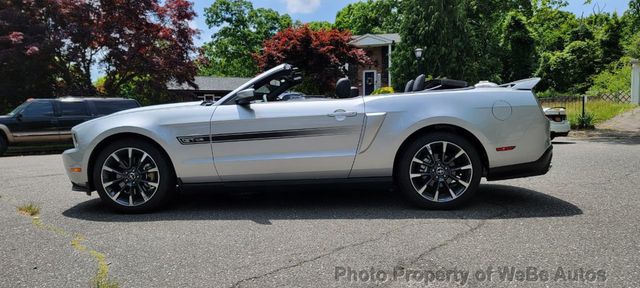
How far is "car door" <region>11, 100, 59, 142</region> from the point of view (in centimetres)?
1294

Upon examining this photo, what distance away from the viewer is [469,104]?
434 centimetres

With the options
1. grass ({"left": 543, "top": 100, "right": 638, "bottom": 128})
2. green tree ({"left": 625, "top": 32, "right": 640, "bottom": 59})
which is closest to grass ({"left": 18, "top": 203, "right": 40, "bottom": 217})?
grass ({"left": 543, "top": 100, "right": 638, "bottom": 128})

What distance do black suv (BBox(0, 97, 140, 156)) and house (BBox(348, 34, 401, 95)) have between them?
69.4 ft

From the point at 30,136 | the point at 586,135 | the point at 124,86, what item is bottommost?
the point at 586,135

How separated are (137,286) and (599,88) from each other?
30.5 meters

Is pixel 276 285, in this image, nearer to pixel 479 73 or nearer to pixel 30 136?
pixel 30 136

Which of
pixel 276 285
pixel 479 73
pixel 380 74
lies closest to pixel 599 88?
pixel 479 73

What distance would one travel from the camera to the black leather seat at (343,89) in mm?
4574

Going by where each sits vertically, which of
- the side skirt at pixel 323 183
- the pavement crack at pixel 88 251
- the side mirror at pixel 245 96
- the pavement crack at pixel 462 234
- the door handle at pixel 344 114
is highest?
the side mirror at pixel 245 96

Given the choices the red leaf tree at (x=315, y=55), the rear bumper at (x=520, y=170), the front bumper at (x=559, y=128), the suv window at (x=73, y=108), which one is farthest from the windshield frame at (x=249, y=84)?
the red leaf tree at (x=315, y=55)

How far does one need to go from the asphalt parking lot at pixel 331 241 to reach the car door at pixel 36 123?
8.79m

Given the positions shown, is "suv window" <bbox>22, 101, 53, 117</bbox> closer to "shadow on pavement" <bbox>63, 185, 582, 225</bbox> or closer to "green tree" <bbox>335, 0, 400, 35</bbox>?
"shadow on pavement" <bbox>63, 185, 582, 225</bbox>

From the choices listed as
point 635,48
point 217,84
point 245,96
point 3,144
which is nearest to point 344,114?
point 245,96

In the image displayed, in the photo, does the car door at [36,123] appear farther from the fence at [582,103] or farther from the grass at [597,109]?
the grass at [597,109]
